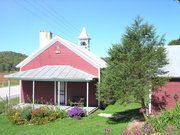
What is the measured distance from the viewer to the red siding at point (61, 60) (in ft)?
48.2

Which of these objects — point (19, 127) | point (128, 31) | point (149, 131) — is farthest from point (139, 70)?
point (19, 127)

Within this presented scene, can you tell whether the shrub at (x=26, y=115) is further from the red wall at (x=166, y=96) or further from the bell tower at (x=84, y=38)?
the bell tower at (x=84, y=38)

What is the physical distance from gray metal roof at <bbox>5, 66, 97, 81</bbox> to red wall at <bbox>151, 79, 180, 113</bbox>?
4.51 m

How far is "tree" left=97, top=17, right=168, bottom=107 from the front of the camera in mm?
8117

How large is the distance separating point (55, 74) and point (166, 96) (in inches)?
317

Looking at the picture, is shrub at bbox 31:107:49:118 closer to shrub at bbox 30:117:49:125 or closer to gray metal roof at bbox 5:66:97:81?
shrub at bbox 30:117:49:125

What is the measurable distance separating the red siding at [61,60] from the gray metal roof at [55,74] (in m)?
0.56

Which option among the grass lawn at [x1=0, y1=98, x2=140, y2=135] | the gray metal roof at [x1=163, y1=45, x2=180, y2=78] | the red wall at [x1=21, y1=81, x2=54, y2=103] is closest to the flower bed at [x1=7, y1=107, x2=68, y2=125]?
the grass lawn at [x1=0, y1=98, x2=140, y2=135]

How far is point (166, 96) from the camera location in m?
10.7

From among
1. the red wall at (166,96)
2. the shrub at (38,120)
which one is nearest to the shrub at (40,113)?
the shrub at (38,120)

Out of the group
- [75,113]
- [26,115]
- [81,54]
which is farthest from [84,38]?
[26,115]

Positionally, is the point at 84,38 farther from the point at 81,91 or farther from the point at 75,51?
the point at 81,91

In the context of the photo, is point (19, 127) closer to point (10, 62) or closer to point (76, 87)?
point (76, 87)

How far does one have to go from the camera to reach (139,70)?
8.22m
